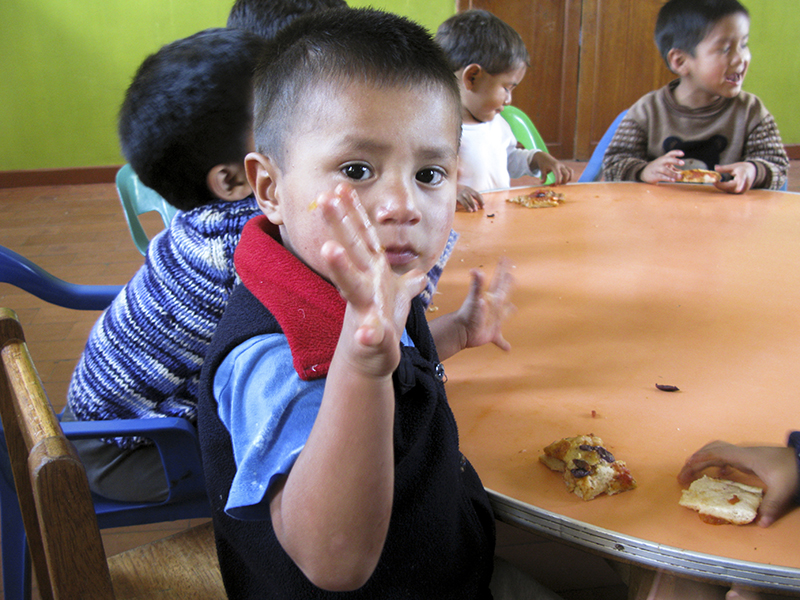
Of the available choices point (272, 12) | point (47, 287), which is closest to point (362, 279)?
point (47, 287)

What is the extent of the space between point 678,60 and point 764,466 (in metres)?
2.03

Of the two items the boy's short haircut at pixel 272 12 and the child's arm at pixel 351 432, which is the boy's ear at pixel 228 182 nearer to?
the boy's short haircut at pixel 272 12

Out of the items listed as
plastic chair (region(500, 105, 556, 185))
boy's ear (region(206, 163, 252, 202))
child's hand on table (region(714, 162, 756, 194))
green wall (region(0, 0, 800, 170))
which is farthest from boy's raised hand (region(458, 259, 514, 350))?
green wall (region(0, 0, 800, 170))

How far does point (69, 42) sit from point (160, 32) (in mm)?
737

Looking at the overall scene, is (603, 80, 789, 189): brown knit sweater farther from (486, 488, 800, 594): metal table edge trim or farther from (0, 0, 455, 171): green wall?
(0, 0, 455, 171): green wall

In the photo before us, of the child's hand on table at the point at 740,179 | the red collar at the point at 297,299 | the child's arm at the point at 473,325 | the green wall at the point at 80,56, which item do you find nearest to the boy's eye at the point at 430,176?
the red collar at the point at 297,299

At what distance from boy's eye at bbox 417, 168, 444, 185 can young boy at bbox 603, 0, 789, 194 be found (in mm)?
1489

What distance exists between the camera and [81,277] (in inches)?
140

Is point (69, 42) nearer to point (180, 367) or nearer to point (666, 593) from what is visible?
point (180, 367)

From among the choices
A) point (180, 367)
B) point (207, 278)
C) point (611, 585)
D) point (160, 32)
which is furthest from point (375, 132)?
point (160, 32)

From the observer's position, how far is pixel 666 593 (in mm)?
639

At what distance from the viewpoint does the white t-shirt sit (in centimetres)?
238

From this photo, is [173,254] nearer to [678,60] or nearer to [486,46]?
[486,46]

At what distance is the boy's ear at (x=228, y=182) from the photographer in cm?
108
